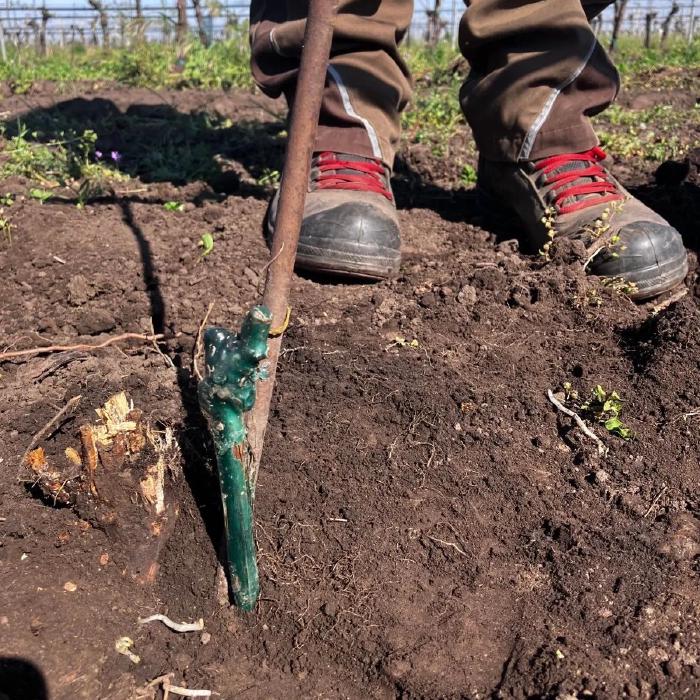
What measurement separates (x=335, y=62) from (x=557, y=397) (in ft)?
5.02

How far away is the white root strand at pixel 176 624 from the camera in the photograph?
5.18 feet

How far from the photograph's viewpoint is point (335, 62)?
2811mm

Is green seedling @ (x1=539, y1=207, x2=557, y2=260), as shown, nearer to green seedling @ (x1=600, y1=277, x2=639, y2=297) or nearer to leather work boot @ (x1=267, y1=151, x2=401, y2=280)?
green seedling @ (x1=600, y1=277, x2=639, y2=297)

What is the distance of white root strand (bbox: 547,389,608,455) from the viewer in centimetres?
187

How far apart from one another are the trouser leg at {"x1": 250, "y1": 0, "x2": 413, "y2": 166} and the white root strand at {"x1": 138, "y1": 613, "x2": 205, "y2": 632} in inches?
68.2

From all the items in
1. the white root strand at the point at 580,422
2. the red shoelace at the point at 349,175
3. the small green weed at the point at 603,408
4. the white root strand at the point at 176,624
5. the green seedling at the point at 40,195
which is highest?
the red shoelace at the point at 349,175

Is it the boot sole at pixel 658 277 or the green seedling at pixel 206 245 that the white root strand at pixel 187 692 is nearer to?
the green seedling at pixel 206 245

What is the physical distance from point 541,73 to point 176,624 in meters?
2.10

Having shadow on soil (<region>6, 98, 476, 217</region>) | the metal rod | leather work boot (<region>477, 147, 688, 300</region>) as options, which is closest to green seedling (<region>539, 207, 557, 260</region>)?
leather work boot (<region>477, 147, 688, 300</region>)

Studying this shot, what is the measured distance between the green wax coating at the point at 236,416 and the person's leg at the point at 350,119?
1.04 m

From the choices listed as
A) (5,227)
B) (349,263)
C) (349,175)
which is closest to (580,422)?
(349,263)

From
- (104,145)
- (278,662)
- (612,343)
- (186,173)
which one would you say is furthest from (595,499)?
(104,145)

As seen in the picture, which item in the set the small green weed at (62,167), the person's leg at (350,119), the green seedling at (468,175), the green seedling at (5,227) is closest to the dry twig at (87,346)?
the person's leg at (350,119)

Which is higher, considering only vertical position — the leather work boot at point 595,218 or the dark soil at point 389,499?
the leather work boot at point 595,218
